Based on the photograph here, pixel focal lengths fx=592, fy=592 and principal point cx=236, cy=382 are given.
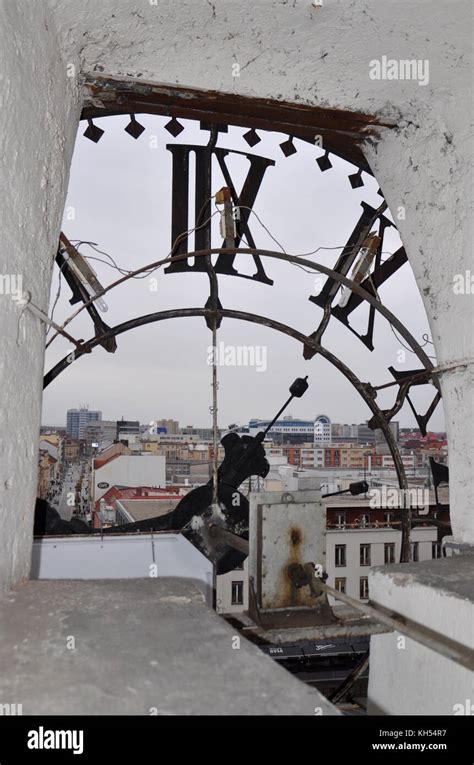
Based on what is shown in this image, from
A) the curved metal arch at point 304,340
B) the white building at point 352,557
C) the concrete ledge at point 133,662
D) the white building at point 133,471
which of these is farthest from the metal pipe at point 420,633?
the white building at point 352,557

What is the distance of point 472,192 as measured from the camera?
7.18ft

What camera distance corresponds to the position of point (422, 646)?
1661mm

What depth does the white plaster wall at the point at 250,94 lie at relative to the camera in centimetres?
154

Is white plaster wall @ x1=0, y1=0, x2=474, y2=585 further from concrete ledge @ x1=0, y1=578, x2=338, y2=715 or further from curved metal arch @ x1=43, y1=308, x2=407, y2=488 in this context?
curved metal arch @ x1=43, y1=308, x2=407, y2=488

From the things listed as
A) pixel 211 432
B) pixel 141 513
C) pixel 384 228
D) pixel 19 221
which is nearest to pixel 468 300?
pixel 384 228

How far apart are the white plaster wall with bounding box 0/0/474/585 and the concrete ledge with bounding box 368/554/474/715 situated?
1.89 feet

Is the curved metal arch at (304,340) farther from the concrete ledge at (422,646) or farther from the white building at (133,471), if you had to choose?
the white building at (133,471)

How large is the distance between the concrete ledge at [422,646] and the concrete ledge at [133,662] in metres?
0.64

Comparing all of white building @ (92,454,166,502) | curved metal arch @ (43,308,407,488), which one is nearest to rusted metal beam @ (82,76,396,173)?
curved metal arch @ (43,308,407,488)

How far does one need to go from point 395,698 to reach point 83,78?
2307 mm

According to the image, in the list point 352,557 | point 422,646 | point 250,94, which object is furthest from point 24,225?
point 352,557

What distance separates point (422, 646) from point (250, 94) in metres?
1.98
